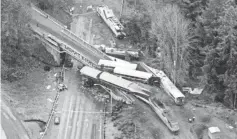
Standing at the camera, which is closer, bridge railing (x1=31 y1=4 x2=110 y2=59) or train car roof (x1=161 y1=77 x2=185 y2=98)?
train car roof (x1=161 y1=77 x2=185 y2=98)

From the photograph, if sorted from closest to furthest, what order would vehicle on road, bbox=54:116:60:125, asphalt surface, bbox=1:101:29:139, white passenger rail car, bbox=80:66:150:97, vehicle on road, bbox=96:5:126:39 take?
asphalt surface, bbox=1:101:29:139 → vehicle on road, bbox=54:116:60:125 → white passenger rail car, bbox=80:66:150:97 → vehicle on road, bbox=96:5:126:39

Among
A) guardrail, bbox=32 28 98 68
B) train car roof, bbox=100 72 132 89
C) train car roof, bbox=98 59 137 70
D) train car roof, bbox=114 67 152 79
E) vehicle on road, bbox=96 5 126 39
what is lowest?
train car roof, bbox=100 72 132 89

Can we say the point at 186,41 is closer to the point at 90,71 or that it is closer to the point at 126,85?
the point at 126,85

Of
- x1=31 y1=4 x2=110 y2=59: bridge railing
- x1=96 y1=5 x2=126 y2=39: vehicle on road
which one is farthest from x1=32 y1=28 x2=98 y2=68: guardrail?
x1=96 y1=5 x2=126 y2=39: vehicle on road

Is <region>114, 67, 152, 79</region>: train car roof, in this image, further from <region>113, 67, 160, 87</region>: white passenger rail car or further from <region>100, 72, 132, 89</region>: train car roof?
<region>100, 72, 132, 89</region>: train car roof

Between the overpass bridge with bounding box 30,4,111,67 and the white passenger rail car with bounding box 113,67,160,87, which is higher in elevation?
the overpass bridge with bounding box 30,4,111,67

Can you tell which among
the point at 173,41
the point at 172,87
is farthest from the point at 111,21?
the point at 172,87

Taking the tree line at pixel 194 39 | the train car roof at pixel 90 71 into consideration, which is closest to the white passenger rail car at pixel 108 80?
the train car roof at pixel 90 71

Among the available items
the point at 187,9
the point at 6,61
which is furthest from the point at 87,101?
the point at 187,9
